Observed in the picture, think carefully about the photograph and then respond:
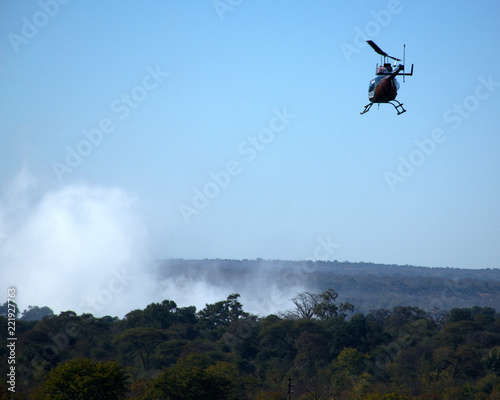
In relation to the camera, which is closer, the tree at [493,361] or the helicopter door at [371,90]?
the helicopter door at [371,90]

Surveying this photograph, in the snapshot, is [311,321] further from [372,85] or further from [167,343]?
[372,85]

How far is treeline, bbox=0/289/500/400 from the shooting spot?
60.4 metres

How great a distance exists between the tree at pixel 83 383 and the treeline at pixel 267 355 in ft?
3.18

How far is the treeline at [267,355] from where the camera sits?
60403mm

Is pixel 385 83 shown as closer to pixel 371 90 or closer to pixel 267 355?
pixel 371 90

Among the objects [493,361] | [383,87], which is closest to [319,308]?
[493,361]

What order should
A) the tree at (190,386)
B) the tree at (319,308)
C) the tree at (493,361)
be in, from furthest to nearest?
the tree at (319,308)
the tree at (493,361)
the tree at (190,386)

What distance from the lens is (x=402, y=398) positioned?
50938 millimetres

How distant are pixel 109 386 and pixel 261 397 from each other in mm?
15385

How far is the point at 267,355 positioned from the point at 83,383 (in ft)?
156

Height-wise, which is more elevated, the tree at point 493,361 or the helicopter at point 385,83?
the helicopter at point 385,83

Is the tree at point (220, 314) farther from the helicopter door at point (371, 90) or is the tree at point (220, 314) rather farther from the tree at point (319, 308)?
the helicopter door at point (371, 90)

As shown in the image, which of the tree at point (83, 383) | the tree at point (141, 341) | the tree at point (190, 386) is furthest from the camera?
the tree at point (141, 341)

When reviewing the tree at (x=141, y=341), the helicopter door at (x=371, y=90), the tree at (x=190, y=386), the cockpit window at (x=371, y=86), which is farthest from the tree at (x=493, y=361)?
the cockpit window at (x=371, y=86)
